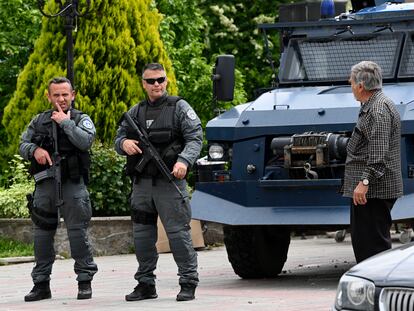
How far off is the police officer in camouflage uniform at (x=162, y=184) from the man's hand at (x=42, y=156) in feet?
1.86

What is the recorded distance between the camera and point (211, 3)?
3516 cm

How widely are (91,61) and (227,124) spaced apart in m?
7.28

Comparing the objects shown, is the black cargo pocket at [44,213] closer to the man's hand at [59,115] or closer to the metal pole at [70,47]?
the man's hand at [59,115]

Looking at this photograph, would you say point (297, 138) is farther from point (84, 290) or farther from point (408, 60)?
point (84, 290)

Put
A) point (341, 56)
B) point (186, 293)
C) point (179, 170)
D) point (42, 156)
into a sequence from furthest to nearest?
point (341, 56)
point (42, 156)
point (186, 293)
point (179, 170)

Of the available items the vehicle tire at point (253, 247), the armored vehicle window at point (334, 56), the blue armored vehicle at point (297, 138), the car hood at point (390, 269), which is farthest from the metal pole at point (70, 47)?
the car hood at point (390, 269)

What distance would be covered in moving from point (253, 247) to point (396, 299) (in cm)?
657

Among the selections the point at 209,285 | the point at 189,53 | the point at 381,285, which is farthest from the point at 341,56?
the point at 189,53

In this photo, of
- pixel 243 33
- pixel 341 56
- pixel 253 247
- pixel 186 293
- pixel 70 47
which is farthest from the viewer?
pixel 243 33

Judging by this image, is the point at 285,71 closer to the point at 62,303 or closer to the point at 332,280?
the point at 332,280

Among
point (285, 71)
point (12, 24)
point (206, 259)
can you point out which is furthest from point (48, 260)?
point (12, 24)

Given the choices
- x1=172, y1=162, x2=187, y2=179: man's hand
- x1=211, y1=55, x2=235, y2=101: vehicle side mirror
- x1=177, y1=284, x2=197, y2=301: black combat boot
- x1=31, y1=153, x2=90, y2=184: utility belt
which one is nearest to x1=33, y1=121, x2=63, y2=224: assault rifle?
x1=31, y1=153, x2=90, y2=184: utility belt

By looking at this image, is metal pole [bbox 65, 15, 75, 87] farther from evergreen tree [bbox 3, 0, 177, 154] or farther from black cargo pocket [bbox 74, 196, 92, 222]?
black cargo pocket [bbox 74, 196, 92, 222]

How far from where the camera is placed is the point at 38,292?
11984mm
